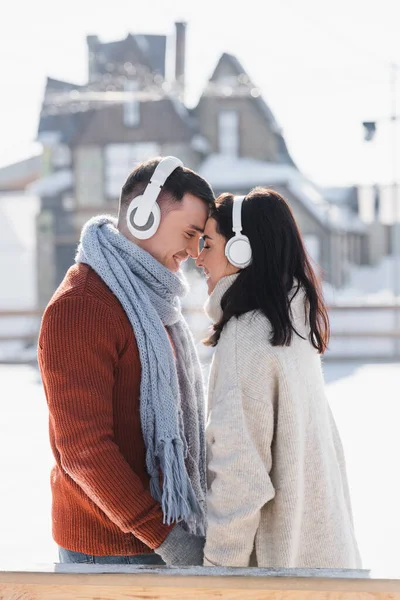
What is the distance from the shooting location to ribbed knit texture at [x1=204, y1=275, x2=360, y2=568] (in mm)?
2131

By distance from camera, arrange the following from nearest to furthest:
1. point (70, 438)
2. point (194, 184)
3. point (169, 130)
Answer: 1. point (70, 438)
2. point (194, 184)
3. point (169, 130)

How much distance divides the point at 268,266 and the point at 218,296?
0.15m

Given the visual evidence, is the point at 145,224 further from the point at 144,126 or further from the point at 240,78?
the point at 240,78

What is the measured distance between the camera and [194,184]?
2.34 meters

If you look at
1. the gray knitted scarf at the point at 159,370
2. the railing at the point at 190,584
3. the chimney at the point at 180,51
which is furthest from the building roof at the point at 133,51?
the railing at the point at 190,584

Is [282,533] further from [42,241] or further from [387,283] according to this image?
[387,283]

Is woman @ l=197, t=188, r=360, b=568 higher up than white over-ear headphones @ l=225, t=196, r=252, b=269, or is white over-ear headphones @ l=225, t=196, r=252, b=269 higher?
white over-ear headphones @ l=225, t=196, r=252, b=269

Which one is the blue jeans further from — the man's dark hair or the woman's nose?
the man's dark hair

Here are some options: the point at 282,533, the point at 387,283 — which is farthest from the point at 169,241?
the point at 387,283

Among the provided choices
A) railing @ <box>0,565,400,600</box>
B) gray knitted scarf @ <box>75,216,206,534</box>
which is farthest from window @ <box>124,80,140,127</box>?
railing @ <box>0,565,400,600</box>

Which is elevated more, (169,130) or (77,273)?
(169,130)

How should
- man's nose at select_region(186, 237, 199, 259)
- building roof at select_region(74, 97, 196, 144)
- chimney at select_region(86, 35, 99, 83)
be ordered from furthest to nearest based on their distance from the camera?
chimney at select_region(86, 35, 99, 83) → building roof at select_region(74, 97, 196, 144) → man's nose at select_region(186, 237, 199, 259)

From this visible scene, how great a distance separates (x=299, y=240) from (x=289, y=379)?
37 cm

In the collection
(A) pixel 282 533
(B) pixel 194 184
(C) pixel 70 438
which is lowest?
(A) pixel 282 533
